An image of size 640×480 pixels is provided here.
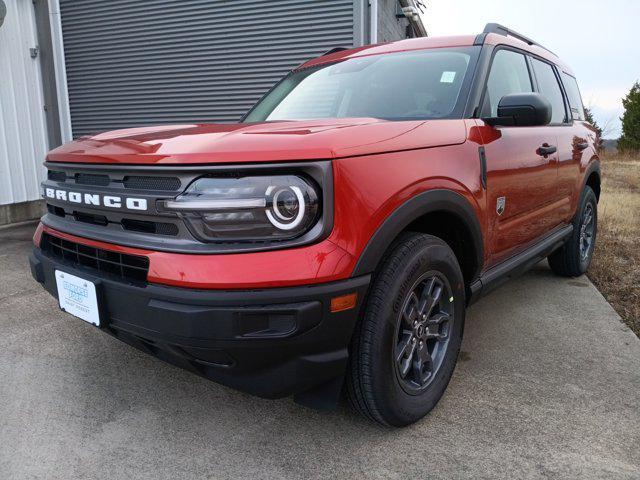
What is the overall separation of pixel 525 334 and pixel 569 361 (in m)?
0.41

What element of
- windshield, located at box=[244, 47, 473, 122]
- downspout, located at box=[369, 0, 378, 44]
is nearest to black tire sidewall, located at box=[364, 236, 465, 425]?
windshield, located at box=[244, 47, 473, 122]

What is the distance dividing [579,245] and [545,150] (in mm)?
1516

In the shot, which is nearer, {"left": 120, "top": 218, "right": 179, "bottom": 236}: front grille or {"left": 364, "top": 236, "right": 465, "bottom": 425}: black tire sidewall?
{"left": 120, "top": 218, "right": 179, "bottom": 236}: front grille

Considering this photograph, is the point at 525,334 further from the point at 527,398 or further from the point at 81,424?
the point at 81,424

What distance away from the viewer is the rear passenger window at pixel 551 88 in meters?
3.58

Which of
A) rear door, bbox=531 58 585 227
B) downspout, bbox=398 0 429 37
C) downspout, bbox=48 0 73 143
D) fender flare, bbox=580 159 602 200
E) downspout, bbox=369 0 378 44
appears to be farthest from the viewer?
downspout, bbox=398 0 429 37

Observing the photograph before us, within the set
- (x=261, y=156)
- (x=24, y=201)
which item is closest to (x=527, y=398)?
(x=261, y=156)

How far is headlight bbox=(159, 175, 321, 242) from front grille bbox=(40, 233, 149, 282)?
282 millimetres

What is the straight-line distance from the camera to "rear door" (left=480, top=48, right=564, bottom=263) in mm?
2588

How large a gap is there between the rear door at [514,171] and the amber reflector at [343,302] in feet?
3.60

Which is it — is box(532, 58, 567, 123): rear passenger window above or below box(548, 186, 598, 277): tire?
above

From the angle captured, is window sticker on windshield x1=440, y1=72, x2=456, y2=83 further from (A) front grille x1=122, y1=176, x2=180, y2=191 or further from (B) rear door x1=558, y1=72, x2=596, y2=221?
(A) front grille x1=122, y1=176, x2=180, y2=191

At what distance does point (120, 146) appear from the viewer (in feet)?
6.59

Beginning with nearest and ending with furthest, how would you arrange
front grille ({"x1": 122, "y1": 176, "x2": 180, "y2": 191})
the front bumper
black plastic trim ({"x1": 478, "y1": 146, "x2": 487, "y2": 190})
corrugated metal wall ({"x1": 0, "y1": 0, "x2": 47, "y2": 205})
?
the front bumper → front grille ({"x1": 122, "y1": 176, "x2": 180, "y2": 191}) → black plastic trim ({"x1": 478, "y1": 146, "x2": 487, "y2": 190}) → corrugated metal wall ({"x1": 0, "y1": 0, "x2": 47, "y2": 205})
